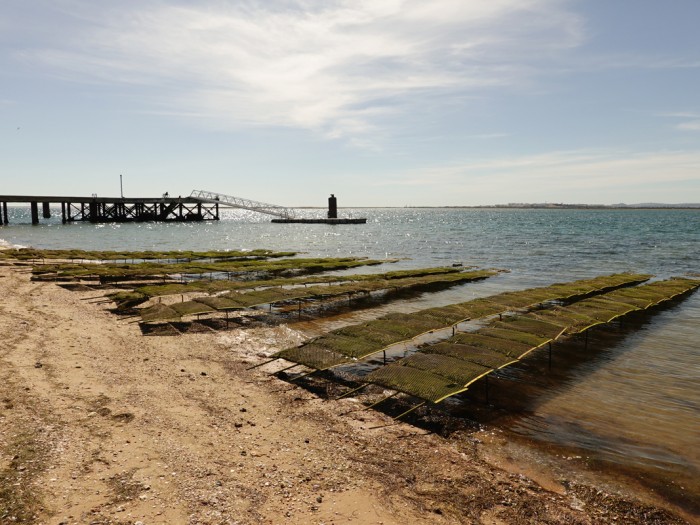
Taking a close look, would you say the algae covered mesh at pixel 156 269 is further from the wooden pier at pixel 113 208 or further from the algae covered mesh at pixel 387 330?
the wooden pier at pixel 113 208

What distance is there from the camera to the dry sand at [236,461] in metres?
8.70

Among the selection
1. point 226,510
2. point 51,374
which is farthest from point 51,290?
point 226,510

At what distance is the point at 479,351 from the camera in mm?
16359

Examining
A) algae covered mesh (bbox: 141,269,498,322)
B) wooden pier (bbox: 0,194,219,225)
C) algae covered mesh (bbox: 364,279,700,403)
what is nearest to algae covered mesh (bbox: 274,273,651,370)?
algae covered mesh (bbox: 364,279,700,403)

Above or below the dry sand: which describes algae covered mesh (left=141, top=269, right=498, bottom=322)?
above

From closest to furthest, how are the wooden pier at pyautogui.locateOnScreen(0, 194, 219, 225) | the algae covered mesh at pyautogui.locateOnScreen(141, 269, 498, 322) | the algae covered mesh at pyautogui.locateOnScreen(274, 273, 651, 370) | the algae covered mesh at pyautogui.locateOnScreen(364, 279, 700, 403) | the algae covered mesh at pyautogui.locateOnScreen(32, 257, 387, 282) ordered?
the algae covered mesh at pyautogui.locateOnScreen(364, 279, 700, 403)
the algae covered mesh at pyautogui.locateOnScreen(274, 273, 651, 370)
the algae covered mesh at pyautogui.locateOnScreen(141, 269, 498, 322)
the algae covered mesh at pyautogui.locateOnScreen(32, 257, 387, 282)
the wooden pier at pyautogui.locateOnScreen(0, 194, 219, 225)

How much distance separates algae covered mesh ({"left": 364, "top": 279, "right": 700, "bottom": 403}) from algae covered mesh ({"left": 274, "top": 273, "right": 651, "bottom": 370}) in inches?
61.1

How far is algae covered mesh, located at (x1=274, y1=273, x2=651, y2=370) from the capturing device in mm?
16272

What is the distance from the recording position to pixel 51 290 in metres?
30.3

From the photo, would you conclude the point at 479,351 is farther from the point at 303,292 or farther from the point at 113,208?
the point at 113,208

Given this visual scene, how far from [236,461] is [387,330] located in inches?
385

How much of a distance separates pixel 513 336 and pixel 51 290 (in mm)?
30066

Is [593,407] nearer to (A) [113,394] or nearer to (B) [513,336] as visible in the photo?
(B) [513,336]

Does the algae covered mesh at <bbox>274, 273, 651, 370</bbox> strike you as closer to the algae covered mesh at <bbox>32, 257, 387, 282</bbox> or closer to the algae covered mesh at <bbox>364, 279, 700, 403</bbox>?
the algae covered mesh at <bbox>364, 279, 700, 403</bbox>
